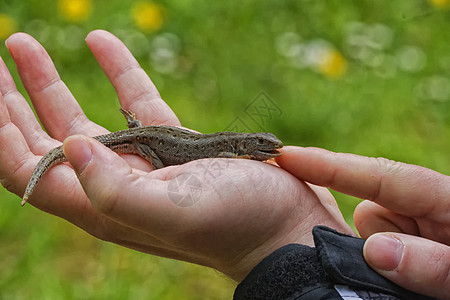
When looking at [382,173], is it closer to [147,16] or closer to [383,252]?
[383,252]

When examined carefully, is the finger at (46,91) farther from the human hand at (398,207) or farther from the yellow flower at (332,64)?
the yellow flower at (332,64)

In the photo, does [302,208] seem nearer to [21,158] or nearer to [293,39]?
[21,158]

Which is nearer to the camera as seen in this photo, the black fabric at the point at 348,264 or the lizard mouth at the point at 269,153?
the black fabric at the point at 348,264

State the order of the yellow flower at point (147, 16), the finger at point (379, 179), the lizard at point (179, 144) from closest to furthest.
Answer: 1. the finger at point (379, 179)
2. the lizard at point (179, 144)
3. the yellow flower at point (147, 16)

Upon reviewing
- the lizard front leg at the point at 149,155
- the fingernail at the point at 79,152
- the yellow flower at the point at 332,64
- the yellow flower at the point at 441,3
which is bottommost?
the lizard front leg at the point at 149,155

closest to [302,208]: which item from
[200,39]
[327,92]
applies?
[327,92]

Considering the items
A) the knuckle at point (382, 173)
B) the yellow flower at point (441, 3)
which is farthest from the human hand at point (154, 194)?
the yellow flower at point (441, 3)

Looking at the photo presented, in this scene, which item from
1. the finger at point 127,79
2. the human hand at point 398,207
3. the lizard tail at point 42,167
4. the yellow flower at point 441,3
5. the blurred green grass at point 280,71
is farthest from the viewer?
the yellow flower at point 441,3
